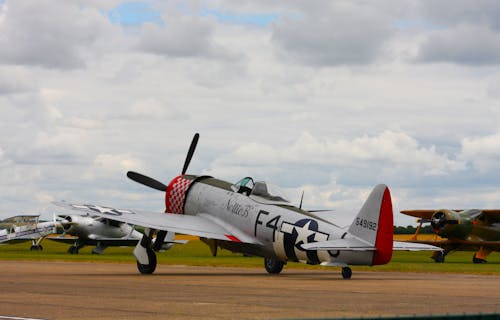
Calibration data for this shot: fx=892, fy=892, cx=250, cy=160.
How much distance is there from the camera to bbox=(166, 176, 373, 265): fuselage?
20219 millimetres

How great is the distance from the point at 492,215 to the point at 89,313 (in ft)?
106

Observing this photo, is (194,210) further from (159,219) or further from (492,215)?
(492,215)

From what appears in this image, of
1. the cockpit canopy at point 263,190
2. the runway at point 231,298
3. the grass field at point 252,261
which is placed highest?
the cockpit canopy at point 263,190

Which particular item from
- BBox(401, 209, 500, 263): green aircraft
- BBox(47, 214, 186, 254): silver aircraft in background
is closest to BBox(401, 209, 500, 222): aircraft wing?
BBox(401, 209, 500, 263): green aircraft

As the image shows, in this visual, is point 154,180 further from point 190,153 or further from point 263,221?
point 263,221

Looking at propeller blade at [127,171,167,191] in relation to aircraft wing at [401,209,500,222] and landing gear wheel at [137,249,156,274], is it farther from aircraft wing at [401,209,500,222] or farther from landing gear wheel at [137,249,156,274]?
aircraft wing at [401,209,500,222]

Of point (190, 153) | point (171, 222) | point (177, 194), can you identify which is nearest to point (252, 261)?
point (190, 153)

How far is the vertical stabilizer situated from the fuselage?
254 millimetres

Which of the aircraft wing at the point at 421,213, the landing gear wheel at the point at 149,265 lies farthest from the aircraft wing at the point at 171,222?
the aircraft wing at the point at 421,213

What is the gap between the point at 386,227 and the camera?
63.6 ft

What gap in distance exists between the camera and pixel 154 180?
27.7 meters

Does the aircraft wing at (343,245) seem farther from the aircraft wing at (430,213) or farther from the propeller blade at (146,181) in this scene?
the aircraft wing at (430,213)

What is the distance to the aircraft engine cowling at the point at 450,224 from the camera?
39375 mm

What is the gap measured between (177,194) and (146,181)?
2.90 meters
